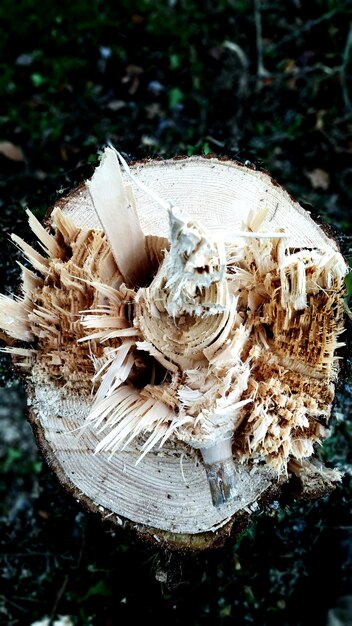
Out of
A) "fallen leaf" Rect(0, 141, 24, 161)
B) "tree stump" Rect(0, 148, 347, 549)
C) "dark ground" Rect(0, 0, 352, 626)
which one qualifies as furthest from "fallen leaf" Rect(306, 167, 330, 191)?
"fallen leaf" Rect(0, 141, 24, 161)

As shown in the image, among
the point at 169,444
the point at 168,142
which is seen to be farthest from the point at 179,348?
the point at 168,142

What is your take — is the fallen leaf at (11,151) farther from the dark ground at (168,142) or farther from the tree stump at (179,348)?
the tree stump at (179,348)

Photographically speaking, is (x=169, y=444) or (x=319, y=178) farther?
(x=319, y=178)

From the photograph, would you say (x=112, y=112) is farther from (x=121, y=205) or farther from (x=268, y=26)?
(x=121, y=205)

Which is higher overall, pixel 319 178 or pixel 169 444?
Answer: pixel 319 178

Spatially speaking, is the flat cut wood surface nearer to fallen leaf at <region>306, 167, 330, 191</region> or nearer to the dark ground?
the dark ground

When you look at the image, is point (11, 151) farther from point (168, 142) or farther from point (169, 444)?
point (169, 444)

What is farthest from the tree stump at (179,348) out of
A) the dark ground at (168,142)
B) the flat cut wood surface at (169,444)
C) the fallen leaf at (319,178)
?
the fallen leaf at (319,178)
